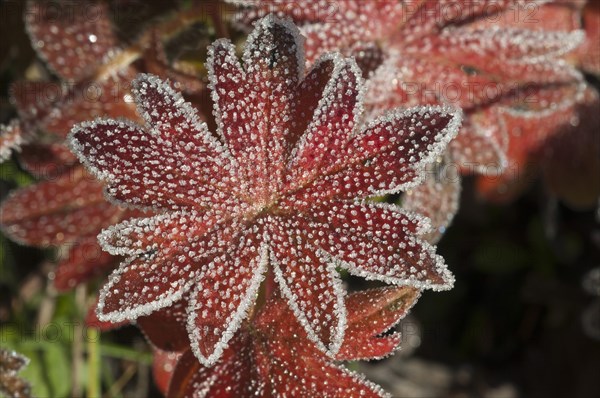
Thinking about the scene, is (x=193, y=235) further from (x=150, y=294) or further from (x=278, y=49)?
(x=278, y=49)

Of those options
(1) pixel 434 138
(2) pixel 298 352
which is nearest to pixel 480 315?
(2) pixel 298 352

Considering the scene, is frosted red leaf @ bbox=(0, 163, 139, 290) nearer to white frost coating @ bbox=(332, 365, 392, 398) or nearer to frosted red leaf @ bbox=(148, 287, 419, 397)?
frosted red leaf @ bbox=(148, 287, 419, 397)

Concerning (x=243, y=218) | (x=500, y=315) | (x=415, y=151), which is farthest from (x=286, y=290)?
(x=500, y=315)

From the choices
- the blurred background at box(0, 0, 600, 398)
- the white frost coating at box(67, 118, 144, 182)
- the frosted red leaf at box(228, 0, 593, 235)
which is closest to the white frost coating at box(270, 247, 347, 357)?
the white frost coating at box(67, 118, 144, 182)

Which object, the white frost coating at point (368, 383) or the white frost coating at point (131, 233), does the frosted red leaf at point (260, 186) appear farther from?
the white frost coating at point (368, 383)

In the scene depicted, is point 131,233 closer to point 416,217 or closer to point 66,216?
point 416,217

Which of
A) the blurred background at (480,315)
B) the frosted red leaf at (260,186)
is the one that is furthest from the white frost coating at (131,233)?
the blurred background at (480,315)

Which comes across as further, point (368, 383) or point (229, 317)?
point (368, 383)

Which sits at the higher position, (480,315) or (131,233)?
(131,233)
